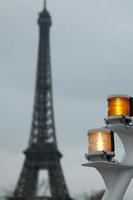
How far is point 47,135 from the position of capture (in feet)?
230

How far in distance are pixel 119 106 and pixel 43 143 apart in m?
59.4

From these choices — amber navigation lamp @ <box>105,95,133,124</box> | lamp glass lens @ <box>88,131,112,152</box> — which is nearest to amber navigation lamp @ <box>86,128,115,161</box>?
lamp glass lens @ <box>88,131,112,152</box>

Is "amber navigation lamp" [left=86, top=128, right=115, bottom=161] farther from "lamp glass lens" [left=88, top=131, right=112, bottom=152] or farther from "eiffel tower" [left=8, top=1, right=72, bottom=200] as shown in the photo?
"eiffel tower" [left=8, top=1, right=72, bottom=200]

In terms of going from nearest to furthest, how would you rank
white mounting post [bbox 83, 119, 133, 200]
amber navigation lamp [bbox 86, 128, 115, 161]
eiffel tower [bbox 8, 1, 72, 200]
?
amber navigation lamp [bbox 86, 128, 115, 161], white mounting post [bbox 83, 119, 133, 200], eiffel tower [bbox 8, 1, 72, 200]

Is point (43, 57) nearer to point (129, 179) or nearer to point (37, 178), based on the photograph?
point (37, 178)

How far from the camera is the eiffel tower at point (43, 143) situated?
6294 cm

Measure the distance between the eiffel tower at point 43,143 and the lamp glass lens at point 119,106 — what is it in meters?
48.9

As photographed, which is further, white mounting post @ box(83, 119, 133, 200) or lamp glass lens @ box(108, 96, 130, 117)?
white mounting post @ box(83, 119, 133, 200)

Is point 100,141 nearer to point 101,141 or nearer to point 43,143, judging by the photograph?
point 101,141

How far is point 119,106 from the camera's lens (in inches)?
353

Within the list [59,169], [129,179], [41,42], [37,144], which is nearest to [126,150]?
[129,179]

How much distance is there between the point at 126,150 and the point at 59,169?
179 feet

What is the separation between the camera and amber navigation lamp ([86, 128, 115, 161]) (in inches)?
346

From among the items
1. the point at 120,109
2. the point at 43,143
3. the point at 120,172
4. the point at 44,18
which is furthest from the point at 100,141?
the point at 44,18
